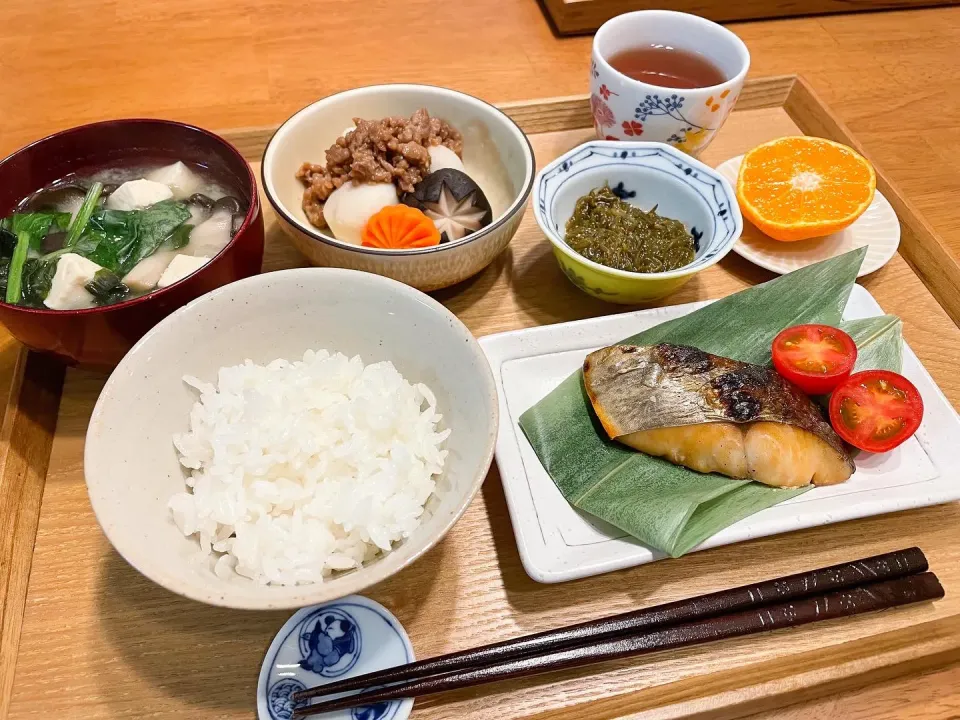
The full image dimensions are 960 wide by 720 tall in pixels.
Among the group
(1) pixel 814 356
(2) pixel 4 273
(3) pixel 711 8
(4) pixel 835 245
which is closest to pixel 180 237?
(2) pixel 4 273

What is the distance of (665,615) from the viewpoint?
1.29 m

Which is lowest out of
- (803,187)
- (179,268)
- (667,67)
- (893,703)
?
(893,703)

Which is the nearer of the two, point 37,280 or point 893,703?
point 893,703

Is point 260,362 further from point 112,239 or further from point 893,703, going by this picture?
point 893,703

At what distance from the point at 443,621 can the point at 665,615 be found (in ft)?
1.49

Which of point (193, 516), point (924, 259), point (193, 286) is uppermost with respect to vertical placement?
point (924, 259)

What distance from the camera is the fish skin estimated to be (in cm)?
148

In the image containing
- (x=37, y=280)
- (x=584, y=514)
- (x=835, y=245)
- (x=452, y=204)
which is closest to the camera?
(x=584, y=514)

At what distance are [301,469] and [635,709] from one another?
31.9 inches

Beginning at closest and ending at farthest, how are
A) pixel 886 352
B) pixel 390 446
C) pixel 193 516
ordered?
pixel 193 516
pixel 390 446
pixel 886 352

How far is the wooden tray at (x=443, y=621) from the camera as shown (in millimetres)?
1248

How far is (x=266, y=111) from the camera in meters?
2.47

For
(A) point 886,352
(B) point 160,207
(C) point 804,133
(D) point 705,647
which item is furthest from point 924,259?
(B) point 160,207

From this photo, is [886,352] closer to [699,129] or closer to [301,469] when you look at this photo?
[699,129]
